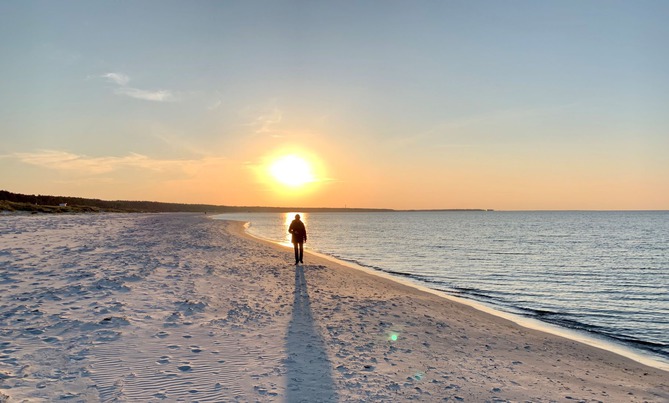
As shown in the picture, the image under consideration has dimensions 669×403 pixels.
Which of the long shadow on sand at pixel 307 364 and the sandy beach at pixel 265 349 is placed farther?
the sandy beach at pixel 265 349

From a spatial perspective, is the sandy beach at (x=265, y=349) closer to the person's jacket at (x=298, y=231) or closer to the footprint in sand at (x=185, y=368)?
the footprint in sand at (x=185, y=368)

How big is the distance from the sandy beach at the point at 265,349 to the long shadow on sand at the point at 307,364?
0.04m

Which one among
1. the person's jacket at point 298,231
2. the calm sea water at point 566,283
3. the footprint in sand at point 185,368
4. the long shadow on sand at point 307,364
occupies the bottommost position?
the calm sea water at point 566,283

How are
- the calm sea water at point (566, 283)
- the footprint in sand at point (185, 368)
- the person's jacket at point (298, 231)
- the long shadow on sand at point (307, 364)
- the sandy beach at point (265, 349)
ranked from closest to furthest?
the long shadow on sand at point (307, 364) → the sandy beach at point (265, 349) → the footprint in sand at point (185, 368) → the calm sea water at point (566, 283) → the person's jacket at point (298, 231)

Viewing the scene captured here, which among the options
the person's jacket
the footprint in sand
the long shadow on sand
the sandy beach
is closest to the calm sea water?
the sandy beach

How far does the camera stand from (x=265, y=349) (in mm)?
9266

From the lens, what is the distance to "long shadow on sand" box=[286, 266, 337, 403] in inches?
278

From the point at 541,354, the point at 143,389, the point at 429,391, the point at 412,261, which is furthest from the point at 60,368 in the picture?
the point at 412,261

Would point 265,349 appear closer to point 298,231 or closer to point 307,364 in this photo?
point 307,364

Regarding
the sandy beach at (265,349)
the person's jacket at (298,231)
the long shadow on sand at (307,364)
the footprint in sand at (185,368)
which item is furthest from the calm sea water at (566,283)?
the footprint in sand at (185,368)

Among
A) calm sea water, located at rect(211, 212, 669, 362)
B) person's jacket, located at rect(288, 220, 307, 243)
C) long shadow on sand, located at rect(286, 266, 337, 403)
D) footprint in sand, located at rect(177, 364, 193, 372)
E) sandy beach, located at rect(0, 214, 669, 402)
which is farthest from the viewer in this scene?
person's jacket, located at rect(288, 220, 307, 243)

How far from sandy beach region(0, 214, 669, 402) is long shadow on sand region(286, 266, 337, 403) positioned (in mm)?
35

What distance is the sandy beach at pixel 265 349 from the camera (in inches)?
284

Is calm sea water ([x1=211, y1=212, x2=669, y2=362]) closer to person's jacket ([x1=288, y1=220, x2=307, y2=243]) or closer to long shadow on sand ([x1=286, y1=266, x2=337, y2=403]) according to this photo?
person's jacket ([x1=288, y1=220, x2=307, y2=243])
